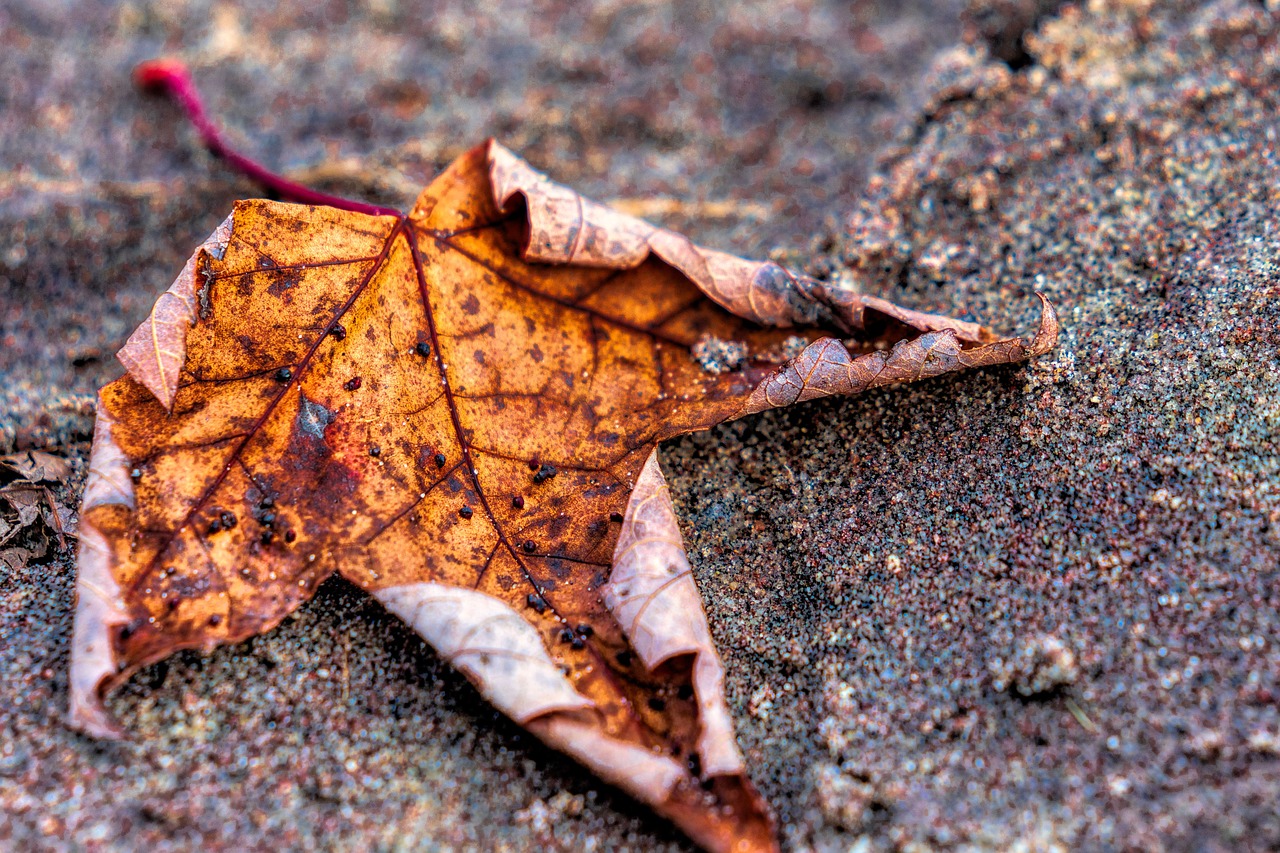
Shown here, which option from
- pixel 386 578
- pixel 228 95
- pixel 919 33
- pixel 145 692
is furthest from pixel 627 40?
pixel 145 692

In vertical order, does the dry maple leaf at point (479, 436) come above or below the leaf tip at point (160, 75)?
below

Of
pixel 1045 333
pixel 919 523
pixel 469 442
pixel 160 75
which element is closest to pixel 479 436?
pixel 469 442

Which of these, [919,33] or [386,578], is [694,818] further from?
[919,33]

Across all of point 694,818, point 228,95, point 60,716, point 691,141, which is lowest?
point 694,818

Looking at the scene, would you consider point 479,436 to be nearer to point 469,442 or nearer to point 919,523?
point 469,442

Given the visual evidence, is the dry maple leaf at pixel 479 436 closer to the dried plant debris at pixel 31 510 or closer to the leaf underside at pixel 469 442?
the leaf underside at pixel 469 442

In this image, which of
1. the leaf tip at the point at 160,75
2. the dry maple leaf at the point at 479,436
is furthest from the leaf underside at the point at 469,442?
the leaf tip at the point at 160,75
